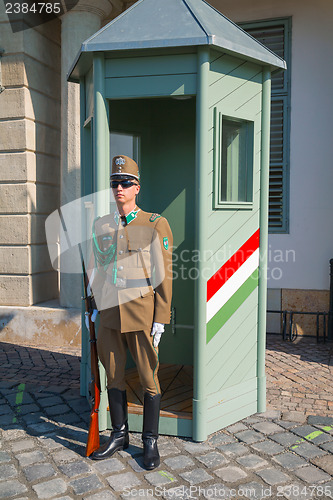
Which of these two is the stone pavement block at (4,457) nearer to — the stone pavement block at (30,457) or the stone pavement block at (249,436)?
the stone pavement block at (30,457)

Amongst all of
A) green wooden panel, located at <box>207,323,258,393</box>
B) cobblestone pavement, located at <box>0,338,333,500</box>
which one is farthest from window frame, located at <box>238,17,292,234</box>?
green wooden panel, located at <box>207,323,258,393</box>

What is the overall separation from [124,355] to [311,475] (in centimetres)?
139

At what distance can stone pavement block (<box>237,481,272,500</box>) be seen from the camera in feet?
9.39

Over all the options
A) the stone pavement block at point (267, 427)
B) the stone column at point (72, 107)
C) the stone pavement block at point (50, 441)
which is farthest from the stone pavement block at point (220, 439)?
the stone column at point (72, 107)

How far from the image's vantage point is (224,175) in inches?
148

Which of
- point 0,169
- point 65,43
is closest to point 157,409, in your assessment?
point 0,169

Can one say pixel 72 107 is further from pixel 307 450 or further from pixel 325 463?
pixel 325 463

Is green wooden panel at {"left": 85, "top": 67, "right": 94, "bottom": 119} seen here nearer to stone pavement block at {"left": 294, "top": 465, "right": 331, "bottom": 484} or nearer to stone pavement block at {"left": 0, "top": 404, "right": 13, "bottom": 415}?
→ stone pavement block at {"left": 0, "top": 404, "right": 13, "bottom": 415}

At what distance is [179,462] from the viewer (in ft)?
10.7

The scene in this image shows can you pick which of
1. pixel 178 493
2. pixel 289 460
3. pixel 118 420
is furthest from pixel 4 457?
pixel 289 460

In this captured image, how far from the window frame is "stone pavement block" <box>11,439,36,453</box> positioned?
4.20 metres

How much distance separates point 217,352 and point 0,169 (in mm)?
4025

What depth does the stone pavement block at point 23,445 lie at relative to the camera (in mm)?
3455

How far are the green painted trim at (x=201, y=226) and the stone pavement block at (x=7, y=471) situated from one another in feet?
4.02
